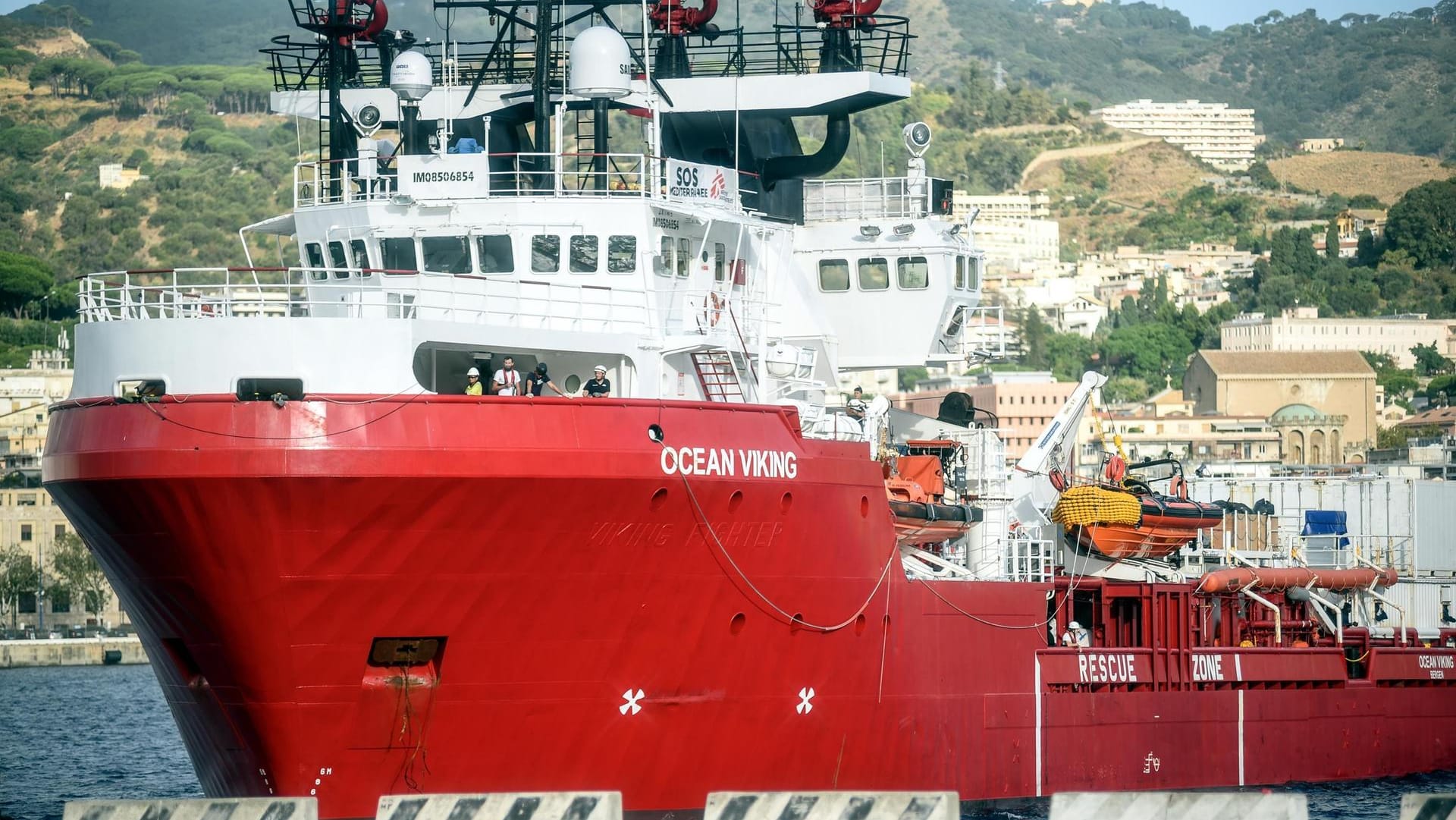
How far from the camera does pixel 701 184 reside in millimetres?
27875

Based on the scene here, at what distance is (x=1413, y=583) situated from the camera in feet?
183

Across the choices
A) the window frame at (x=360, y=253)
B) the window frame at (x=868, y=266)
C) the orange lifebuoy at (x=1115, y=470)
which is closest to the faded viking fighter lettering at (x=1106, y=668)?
the orange lifebuoy at (x=1115, y=470)

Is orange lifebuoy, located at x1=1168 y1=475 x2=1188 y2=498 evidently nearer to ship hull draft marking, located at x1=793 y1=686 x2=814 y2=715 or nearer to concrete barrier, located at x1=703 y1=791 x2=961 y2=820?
ship hull draft marking, located at x1=793 y1=686 x2=814 y2=715

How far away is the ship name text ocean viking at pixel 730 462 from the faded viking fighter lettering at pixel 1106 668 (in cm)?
731

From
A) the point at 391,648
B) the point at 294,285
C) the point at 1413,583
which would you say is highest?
the point at 294,285

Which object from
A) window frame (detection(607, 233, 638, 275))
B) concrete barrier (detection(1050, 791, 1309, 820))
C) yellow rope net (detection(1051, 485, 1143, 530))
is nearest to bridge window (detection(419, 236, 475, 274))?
window frame (detection(607, 233, 638, 275))

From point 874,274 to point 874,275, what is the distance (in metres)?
0.01

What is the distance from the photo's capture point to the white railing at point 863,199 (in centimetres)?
3159

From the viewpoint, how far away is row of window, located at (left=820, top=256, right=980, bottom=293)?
31250mm

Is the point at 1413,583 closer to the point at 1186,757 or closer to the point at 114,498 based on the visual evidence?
the point at 1186,757

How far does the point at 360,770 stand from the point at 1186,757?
552 inches

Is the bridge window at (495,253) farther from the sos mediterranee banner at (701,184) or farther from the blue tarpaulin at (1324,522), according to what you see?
the blue tarpaulin at (1324,522)

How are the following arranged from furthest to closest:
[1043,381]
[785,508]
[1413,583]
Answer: [1043,381], [1413,583], [785,508]

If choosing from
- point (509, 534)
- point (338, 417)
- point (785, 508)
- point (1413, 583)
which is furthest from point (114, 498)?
point (1413, 583)
